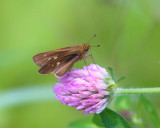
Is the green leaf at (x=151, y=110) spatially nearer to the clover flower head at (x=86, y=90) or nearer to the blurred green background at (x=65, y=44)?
the clover flower head at (x=86, y=90)

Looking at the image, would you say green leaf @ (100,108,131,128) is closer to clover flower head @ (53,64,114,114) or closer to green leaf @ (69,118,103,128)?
clover flower head @ (53,64,114,114)

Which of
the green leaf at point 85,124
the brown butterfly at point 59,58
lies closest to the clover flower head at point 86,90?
the brown butterfly at point 59,58

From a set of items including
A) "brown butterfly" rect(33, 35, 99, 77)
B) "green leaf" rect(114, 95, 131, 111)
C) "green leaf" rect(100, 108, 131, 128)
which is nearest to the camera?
"green leaf" rect(100, 108, 131, 128)

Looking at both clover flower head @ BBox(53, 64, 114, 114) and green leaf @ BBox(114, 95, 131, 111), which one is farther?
green leaf @ BBox(114, 95, 131, 111)

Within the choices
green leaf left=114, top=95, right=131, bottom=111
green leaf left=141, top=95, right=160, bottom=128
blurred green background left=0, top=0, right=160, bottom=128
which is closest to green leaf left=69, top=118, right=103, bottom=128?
green leaf left=114, top=95, right=131, bottom=111

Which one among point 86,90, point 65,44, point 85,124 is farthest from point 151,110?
point 65,44

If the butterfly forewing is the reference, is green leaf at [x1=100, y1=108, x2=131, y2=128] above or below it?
below

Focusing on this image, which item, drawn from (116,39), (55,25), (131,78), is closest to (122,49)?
(116,39)
